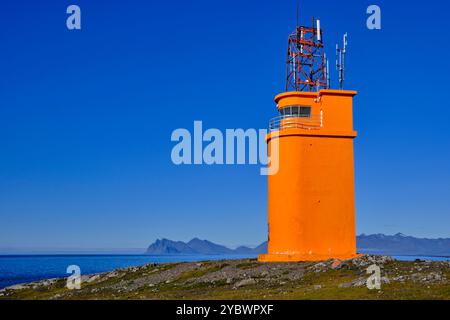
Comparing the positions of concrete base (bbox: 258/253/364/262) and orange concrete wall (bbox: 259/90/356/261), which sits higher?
orange concrete wall (bbox: 259/90/356/261)

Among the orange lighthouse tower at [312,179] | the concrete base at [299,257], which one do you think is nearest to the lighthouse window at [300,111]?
the orange lighthouse tower at [312,179]

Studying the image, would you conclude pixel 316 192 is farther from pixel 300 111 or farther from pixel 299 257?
pixel 300 111

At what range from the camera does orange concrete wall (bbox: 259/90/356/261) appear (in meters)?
42.0

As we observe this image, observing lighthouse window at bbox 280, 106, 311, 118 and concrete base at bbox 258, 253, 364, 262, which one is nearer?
concrete base at bbox 258, 253, 364, 262

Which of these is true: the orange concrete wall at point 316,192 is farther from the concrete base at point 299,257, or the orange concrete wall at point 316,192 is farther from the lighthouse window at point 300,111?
the lighthouse window at point 300,111

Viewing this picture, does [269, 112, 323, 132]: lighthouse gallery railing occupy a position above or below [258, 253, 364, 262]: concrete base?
above

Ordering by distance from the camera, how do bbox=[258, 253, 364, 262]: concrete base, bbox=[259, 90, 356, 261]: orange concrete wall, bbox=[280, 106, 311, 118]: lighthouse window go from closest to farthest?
1. bbox=[258, 253, 364, 262]: concrete base
2. bbox=[259, 90, 356, 261]: orange concrete wall
3. bbox=[280, 106, 311, 118]: lighthouse window

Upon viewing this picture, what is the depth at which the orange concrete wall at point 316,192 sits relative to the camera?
42.0 m

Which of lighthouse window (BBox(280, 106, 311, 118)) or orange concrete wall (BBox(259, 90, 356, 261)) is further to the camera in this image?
lighthouse window (BBox(280, 106, 311, 118))

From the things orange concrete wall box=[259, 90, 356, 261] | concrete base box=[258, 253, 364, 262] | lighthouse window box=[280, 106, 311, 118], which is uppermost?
lighthouse window box=[280, 106, 311, 118]

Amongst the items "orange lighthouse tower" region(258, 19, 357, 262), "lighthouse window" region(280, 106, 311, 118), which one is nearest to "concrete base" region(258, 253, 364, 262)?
"orange lighthouse tower" region(258, 19, 357, 262)

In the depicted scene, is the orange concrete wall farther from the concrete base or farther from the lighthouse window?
the lighthouse window

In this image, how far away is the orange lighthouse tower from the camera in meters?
42.0

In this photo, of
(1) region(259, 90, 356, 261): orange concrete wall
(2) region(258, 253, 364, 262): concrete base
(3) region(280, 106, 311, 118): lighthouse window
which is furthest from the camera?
(3) region(280, 106, 311, 118): lighthouse window
